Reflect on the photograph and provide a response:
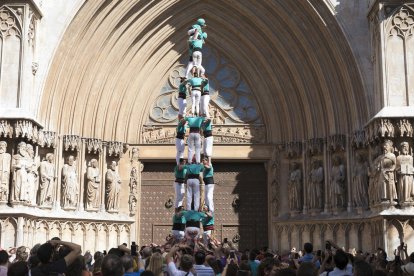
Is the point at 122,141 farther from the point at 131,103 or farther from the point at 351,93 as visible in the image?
the point at 351,93

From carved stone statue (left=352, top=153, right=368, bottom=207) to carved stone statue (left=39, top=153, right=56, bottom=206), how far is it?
7.89m

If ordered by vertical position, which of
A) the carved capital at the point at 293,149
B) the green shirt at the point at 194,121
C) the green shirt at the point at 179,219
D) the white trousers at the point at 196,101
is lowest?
the green shirt at the point at 179,219

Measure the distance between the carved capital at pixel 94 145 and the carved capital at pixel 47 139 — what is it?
1.03 meters

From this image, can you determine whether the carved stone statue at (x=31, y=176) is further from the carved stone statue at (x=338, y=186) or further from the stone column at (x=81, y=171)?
the carved stone statue at (x=338, y=186)

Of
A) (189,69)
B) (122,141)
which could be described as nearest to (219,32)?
(122,141)

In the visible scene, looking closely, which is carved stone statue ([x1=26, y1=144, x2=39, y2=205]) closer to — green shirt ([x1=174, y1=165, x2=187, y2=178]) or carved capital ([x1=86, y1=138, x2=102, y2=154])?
carved capital ([x1=86, y1=138, x2=102, y2=154])

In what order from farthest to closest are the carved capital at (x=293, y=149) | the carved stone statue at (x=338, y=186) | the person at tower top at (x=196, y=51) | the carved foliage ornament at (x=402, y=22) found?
the carved capital at (x=293, y=149)
the carved stone statue at (x=338, y=186)
the carved foliage ornament at (x=402, y=22)
the person at tower top at (x=196, y=51)

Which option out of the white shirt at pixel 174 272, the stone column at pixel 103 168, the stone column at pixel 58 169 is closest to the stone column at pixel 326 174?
the stone column at pixel 103 168

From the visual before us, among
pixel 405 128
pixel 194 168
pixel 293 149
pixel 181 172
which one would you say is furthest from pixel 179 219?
pixel 293 149

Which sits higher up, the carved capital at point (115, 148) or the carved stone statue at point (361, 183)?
the carved capital at point (115, 148)

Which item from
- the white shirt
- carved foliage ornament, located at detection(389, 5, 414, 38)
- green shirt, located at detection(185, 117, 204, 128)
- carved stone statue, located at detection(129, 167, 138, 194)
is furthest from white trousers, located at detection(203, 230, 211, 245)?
carved foliage ornament, located at detection(389, 5, 414, 38)

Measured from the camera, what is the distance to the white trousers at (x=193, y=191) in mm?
12414

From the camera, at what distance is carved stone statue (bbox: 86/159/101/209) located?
1662 centimetres

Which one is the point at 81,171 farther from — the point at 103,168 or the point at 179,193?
the point at 179,193
